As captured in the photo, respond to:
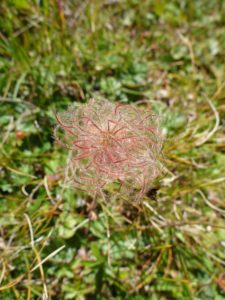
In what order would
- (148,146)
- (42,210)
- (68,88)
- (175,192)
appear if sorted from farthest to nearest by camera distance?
(68,88) → (175,192) → (42,210) → (148,146)

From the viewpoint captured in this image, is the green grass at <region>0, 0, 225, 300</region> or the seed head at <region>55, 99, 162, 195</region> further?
the green grass at <region>0, 0, 225, 300</region>

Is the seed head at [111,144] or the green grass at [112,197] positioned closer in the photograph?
the seed head at [111,144]

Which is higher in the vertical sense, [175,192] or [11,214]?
[175,192]

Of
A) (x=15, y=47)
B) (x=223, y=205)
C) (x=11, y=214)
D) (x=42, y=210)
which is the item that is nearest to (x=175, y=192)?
(x=223, y=205)

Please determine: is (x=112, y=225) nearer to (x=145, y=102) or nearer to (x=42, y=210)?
(x=42, y=210)

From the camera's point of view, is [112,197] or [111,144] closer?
[111,144]

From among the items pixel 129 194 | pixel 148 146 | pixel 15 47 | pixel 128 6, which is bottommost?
pixel 129 194

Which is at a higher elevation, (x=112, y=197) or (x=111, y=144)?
(x=111, y=144)

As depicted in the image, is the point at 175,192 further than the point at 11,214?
Yes
